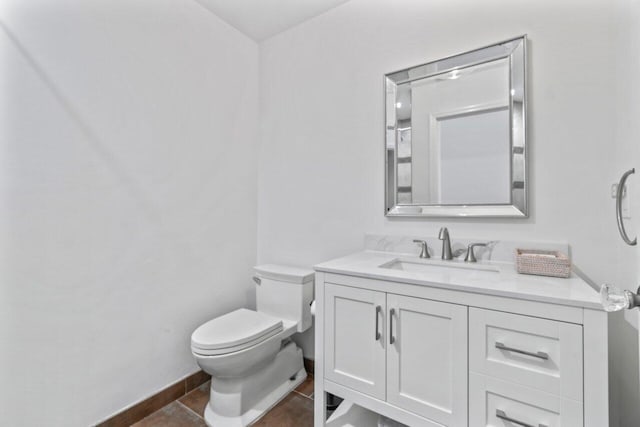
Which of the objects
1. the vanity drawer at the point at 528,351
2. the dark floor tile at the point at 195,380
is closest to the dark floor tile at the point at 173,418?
the dark floor tile at the point at 195,380

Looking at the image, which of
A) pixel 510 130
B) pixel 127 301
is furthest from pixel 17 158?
pixel 510 130

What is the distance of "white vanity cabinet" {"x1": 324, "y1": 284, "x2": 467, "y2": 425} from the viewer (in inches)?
40.0

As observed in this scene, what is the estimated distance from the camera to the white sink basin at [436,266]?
1.30m

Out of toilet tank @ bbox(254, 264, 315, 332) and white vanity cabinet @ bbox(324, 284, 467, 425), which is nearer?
white vanity cabinet @ bbox(324, 284, 467, 425)

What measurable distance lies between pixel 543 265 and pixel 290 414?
142cm

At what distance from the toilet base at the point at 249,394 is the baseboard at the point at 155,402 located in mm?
235

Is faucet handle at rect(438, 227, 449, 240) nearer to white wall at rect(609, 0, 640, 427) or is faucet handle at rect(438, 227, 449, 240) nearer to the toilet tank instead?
white wall at rect(609, 0, 640, 427)

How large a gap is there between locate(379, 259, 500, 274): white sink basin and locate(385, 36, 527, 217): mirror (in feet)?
0.83

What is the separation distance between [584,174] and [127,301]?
218 centimetres

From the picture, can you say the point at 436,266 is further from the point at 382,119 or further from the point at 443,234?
the point at 382,119

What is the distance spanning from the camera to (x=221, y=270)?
199 cm

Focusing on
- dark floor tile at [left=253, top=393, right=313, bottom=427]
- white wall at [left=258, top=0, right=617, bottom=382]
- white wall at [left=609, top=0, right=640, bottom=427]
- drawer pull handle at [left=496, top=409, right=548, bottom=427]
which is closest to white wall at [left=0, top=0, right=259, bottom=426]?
white wall at [left=258, top=0, right=617, bottom=382]

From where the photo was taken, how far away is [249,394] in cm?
A: 157

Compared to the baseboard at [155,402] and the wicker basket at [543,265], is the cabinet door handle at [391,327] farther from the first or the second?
the baseboard at [155,402]
